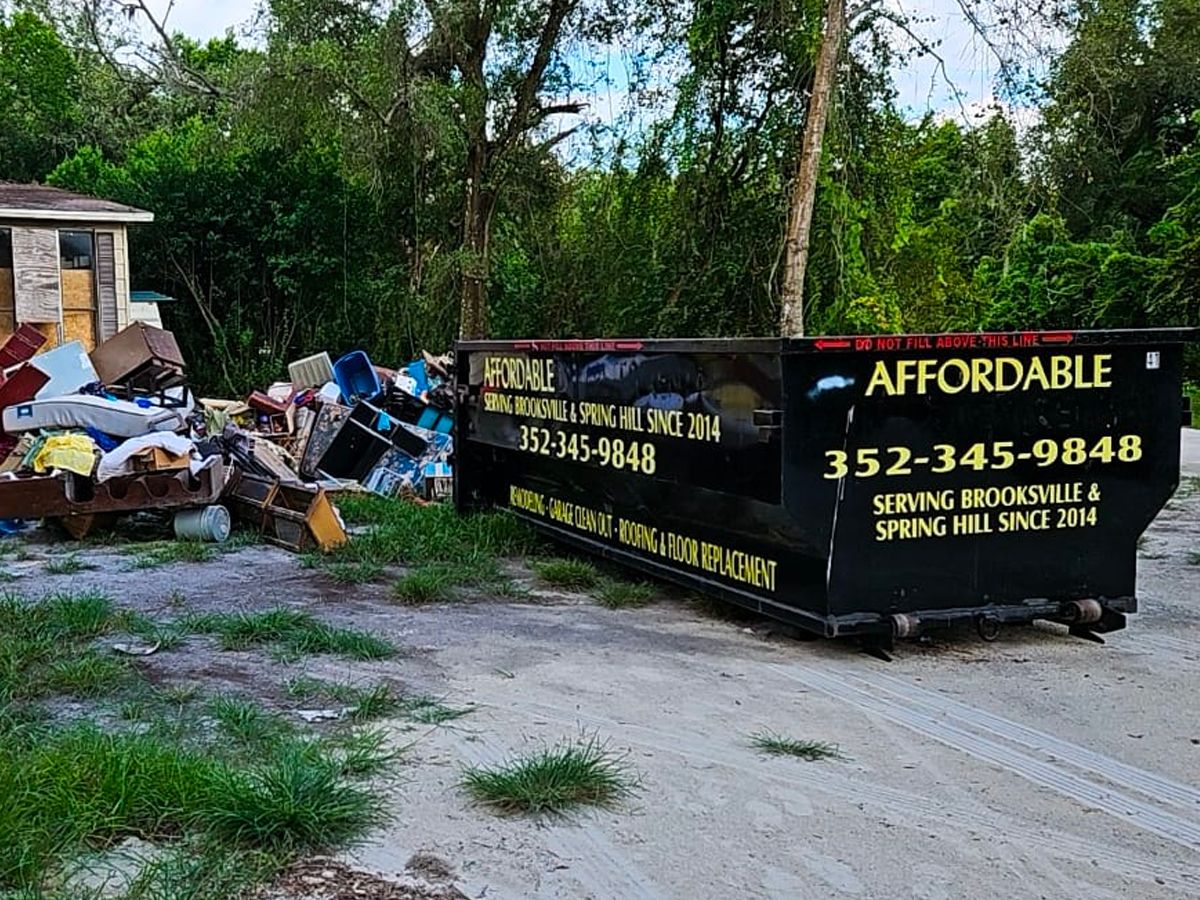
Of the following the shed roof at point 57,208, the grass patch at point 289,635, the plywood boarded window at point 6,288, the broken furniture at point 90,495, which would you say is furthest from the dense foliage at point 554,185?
the grass patch at point 289,635

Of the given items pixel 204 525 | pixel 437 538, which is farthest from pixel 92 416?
pixel 437 538

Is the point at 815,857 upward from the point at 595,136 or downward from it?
downward

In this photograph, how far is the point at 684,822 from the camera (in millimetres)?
3996

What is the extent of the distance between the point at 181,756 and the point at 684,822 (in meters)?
1.70

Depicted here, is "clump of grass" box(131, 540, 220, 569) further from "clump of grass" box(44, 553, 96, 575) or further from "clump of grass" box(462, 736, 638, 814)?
"clump of grass" box(462, 736, 638, 814)

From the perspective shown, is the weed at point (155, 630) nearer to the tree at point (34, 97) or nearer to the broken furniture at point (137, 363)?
the broken furniture at point (137, 363)

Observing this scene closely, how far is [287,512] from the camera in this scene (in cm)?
929

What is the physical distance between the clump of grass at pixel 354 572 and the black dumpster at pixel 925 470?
2.33 m

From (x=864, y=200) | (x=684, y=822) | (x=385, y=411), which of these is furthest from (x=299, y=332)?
(x=684, y=822)

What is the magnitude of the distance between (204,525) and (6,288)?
8496 mm

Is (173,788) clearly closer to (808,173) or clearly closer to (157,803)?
(157,803)

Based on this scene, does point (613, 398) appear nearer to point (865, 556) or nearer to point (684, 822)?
point (865, 556)

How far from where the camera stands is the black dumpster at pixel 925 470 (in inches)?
239

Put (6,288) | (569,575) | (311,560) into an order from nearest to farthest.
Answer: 1. (569,575)
2. (311,560)
3. (6,288)
